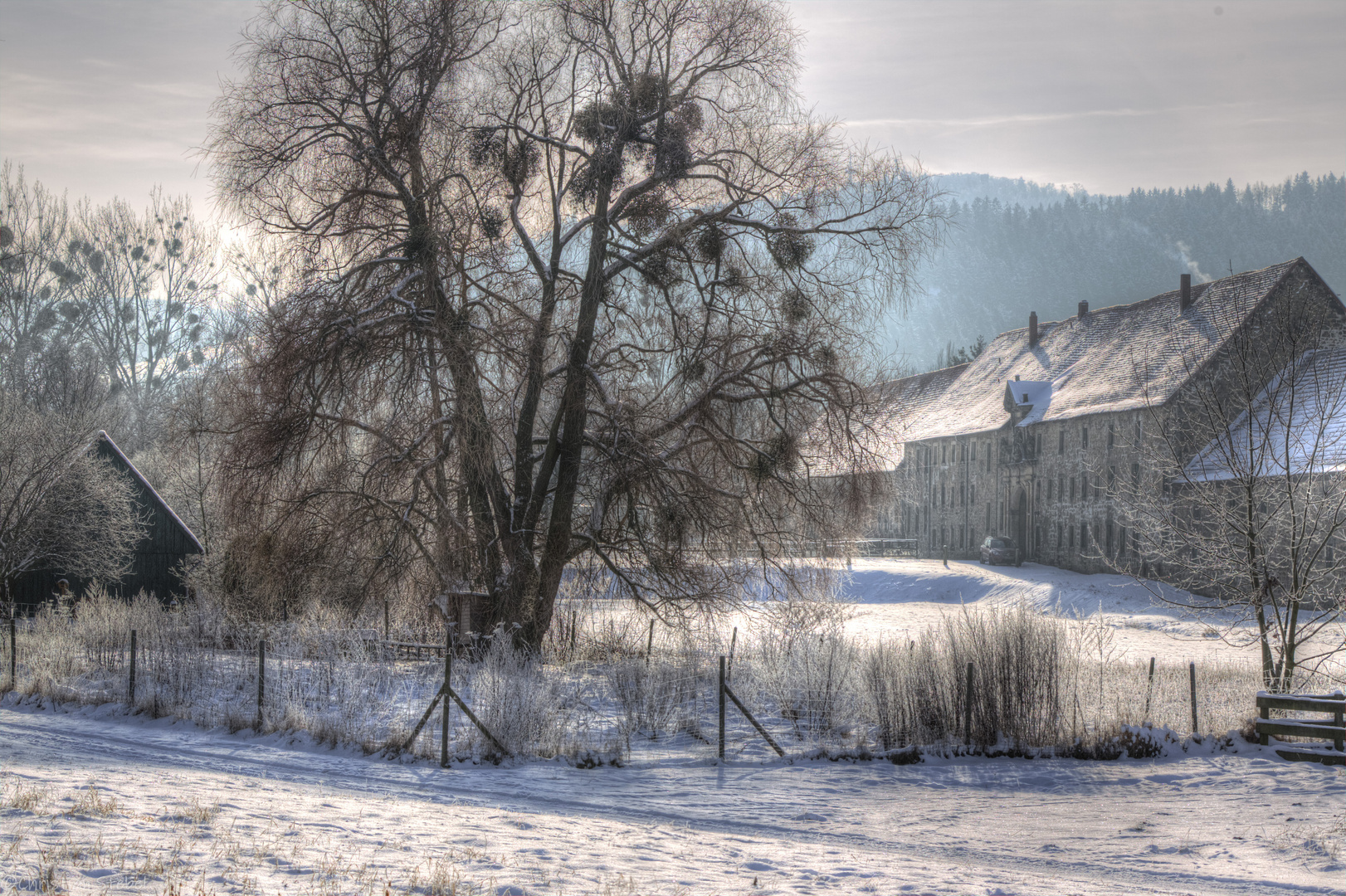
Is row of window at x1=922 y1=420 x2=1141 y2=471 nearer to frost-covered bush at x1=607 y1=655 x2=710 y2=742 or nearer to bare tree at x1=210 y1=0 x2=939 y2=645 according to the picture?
bare tree at x1=210 y1=0 x2=939 y2=645

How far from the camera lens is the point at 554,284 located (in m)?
19.2

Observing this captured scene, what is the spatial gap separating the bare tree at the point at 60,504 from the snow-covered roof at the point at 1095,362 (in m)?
23.7

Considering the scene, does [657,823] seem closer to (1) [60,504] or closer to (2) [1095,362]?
(1) [60,504]

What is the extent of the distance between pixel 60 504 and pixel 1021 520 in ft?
133

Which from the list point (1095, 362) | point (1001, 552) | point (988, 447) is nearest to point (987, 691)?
point (1001, 552)

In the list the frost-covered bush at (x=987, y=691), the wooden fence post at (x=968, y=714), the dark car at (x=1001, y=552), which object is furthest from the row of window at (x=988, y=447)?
the wooden fence post at (x=968, y=714)

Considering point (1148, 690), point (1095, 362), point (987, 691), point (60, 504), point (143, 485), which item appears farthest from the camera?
point (1095, 362)

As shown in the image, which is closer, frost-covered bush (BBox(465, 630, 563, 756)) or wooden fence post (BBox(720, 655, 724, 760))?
frost-covered bush (BBox(465, 630, 563, 756))

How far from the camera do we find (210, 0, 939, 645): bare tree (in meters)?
16.9

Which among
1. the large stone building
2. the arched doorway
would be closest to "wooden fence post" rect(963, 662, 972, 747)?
the large stone building

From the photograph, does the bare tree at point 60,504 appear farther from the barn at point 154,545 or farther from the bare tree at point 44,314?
the bare tree at point 44,314

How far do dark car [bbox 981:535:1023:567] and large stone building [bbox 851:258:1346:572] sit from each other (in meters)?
0.82

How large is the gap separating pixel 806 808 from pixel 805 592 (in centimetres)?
695

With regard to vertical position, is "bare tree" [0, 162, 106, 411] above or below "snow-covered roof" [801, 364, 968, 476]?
above
